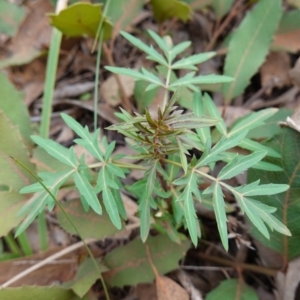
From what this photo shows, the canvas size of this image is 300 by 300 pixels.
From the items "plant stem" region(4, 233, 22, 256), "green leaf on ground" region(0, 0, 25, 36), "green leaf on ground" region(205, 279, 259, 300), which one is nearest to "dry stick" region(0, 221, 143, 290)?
"plant stem" region(4, 233, 22, 256)

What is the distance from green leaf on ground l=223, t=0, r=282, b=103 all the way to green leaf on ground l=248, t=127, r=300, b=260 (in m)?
0.33

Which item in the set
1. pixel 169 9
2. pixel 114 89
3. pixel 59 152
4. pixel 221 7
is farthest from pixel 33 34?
pixel 59 152

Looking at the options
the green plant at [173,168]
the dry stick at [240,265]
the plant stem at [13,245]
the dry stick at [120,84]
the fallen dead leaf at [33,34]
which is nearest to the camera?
the green plant at [173,168]

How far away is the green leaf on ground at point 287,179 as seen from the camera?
88 cm

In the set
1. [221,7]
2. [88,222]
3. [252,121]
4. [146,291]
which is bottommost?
[146,291]

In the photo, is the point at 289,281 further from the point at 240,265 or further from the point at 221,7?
the point at 221,7

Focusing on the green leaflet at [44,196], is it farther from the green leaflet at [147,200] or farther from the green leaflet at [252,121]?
the green leaflet at [252,121]

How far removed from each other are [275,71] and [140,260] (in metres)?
0.79

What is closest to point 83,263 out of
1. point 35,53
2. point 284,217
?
point 284,217

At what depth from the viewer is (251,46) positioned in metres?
1.18

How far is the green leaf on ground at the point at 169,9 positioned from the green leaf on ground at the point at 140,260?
0.68 meters

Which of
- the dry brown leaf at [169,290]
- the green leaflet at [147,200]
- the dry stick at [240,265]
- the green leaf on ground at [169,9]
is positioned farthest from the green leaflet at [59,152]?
the green leaf on ground at [169,9]

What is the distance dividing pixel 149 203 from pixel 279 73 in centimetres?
84

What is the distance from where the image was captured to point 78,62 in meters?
1.50
